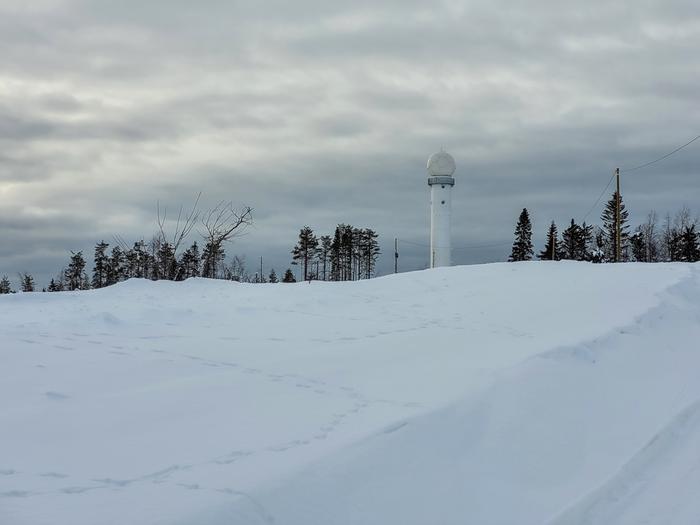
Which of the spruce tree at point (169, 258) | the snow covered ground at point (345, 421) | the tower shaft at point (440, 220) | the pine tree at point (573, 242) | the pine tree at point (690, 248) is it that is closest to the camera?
the snow covered ground at point (345, 421)

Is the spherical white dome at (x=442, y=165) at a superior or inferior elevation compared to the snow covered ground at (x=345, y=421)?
superior

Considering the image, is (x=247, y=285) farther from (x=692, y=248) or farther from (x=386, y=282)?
(x=692, y=248)

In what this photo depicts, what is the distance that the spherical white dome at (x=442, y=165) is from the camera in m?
38.6

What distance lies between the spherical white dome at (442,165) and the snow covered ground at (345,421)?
29.1 metres

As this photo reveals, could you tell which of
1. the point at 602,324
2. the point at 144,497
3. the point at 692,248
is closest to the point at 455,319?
the point at 602,324

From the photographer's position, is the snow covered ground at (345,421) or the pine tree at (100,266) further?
the pine tree at (100,266)

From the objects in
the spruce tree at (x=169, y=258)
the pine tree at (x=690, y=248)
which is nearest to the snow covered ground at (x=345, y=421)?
the spruce tree at (x=169, y=258)

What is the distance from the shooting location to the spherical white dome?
38.6 meters

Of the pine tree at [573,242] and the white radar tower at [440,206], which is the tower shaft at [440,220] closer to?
the white radar tower at [440,206]

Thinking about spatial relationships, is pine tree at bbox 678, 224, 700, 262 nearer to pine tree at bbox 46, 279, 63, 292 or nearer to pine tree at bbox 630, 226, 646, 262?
pine tree at bbox 630, 226, 646, 262

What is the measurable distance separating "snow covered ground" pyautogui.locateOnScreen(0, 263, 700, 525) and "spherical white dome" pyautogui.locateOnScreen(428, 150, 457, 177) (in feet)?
95.4

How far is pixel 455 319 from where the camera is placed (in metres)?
10.8

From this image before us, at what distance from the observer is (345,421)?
16.2 ft

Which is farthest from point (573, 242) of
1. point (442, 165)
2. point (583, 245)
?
point (442, 165)
